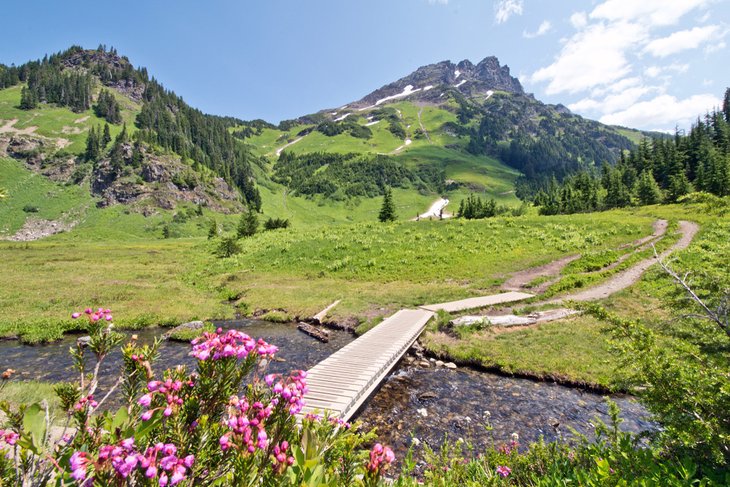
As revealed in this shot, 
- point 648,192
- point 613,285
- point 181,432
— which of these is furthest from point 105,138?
point 648,192

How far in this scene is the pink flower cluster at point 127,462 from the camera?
6.76 feet

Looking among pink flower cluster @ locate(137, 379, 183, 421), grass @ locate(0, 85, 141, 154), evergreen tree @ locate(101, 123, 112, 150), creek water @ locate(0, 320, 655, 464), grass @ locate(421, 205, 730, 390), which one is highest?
grass @ locate(0, 85, 141, 154)

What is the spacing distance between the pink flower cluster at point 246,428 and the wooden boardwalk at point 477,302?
20.1 meters

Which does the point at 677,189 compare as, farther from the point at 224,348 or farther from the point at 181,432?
the point at 181,432

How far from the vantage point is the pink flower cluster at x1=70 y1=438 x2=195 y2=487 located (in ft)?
6.76

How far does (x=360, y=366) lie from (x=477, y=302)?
13.0 m

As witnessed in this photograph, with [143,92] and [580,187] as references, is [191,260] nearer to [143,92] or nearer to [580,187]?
[580,187]

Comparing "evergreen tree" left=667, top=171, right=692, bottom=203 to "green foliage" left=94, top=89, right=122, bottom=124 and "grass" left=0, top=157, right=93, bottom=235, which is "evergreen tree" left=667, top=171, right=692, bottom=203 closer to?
"grass" left=0, top=157, right=93, bottom=235

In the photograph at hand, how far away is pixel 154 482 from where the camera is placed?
7.41 ft

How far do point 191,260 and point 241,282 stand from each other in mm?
19440

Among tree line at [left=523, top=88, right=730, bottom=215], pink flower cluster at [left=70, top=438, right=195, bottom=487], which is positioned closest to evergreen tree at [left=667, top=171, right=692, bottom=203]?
tree line at [left=523, top=88, right=730, bottom=215]

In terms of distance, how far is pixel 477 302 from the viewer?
2339 cm

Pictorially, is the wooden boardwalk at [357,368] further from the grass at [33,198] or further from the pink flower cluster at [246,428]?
the grass at [33,198]

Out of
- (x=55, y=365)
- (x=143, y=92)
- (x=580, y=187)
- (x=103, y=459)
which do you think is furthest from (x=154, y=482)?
(x=143, y=92)
